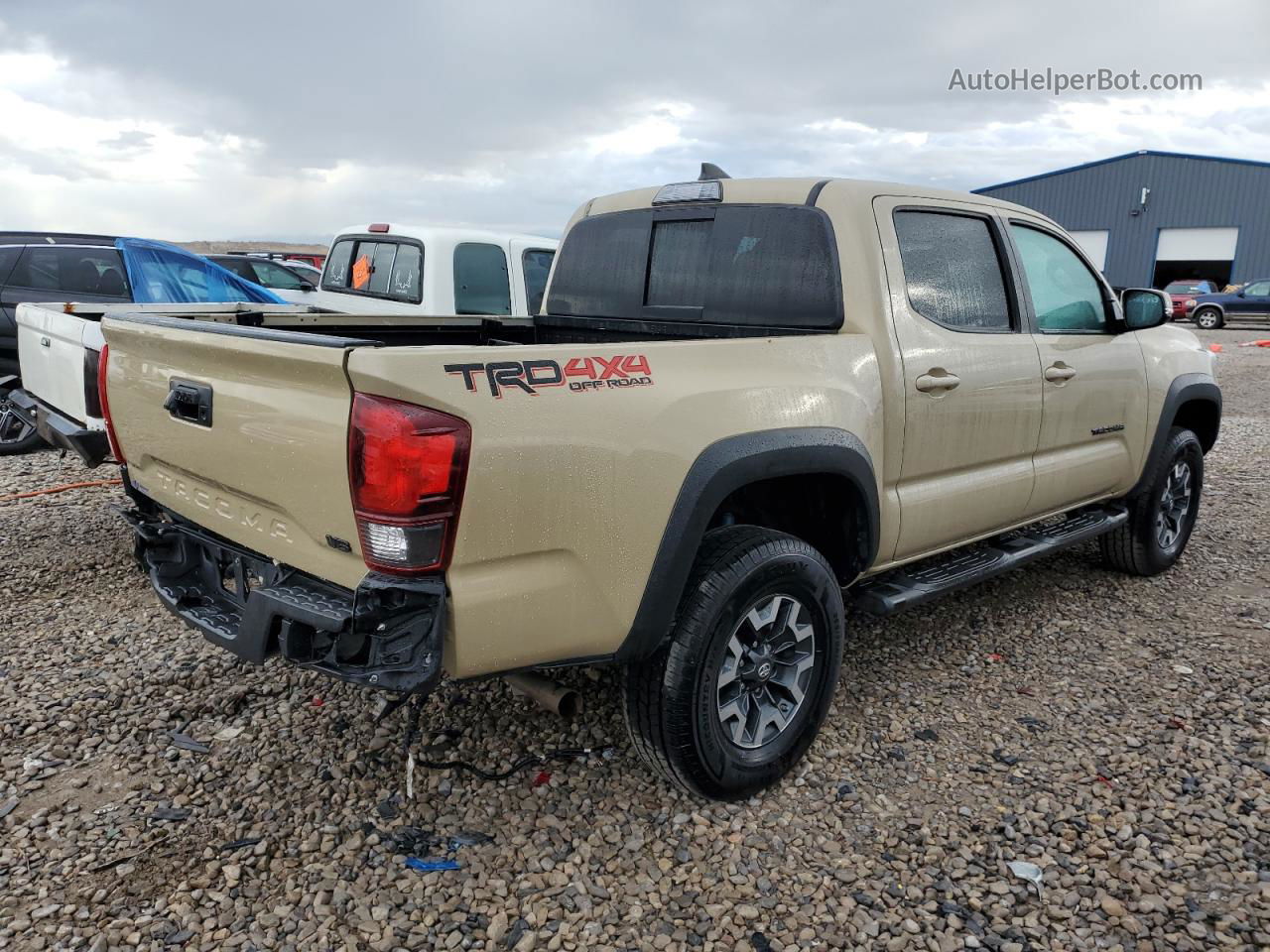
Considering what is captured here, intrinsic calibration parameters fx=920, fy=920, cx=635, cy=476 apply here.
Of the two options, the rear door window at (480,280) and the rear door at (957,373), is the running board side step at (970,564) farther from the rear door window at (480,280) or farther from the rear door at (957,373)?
the rear door window at (480,280)

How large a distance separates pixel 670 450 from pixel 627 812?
46.4 inches

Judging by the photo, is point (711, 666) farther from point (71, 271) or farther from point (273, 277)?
point (273, 277)

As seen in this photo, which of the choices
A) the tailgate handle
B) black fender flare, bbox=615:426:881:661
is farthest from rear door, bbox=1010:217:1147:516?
the tailgate handle

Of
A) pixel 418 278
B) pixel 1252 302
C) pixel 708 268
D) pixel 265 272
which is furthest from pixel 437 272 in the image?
pixel 1252 302

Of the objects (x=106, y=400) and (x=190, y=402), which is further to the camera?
(x=106, y=400)

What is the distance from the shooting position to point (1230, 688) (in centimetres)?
368

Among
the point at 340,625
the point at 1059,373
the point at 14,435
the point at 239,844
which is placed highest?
the point at 1059,373

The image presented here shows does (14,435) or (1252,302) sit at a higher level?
(1252,302)

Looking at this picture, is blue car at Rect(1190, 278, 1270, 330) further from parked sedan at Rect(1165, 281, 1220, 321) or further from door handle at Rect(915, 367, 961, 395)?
door handle at Rect(915, 367, 961, 395)

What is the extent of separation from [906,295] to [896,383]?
0.34 meters

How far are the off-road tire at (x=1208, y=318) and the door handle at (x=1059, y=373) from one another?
2510cm

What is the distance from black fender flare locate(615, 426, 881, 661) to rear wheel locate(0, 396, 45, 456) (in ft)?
16.4

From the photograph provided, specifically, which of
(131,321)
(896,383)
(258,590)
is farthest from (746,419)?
(131,321)

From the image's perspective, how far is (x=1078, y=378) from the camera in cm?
402
